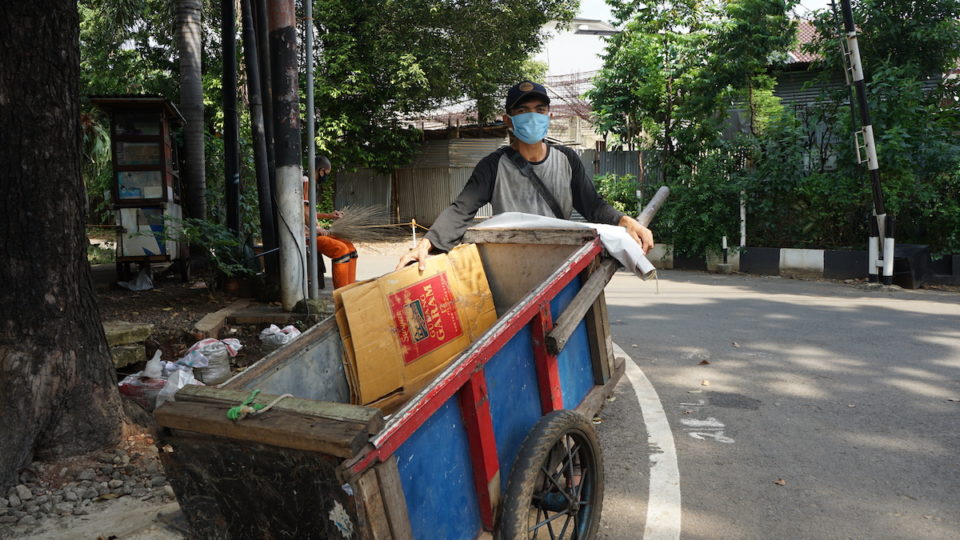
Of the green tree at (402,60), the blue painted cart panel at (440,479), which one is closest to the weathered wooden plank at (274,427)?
the blue painted cart panel at (440,479)

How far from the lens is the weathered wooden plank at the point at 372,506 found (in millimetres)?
1736

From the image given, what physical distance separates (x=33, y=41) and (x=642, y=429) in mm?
3843

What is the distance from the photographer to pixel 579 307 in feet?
9.61

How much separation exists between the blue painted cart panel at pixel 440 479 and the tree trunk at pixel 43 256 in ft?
7.38

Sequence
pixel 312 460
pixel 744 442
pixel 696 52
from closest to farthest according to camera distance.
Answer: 1. pixel 312 460
2. pixel 744 442
3. pixel 696 52

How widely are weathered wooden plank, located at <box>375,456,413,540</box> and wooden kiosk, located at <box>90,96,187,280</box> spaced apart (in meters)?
7.91

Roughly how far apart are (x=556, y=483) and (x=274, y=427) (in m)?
1.12

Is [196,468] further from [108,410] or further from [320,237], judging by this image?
[320,237]

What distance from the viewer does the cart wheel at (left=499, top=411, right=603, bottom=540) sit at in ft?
7.38

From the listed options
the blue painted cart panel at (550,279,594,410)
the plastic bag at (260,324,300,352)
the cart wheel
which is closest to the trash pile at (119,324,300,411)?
the plastic bag at (260,324,300,352)

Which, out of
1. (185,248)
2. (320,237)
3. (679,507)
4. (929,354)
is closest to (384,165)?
(185,248)

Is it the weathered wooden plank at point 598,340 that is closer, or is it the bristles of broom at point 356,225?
the weathered wooden plank at point 598,340

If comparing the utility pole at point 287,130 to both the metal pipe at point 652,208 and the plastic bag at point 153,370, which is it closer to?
the plastic bag at point 153,370

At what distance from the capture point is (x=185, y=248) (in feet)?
29.5
